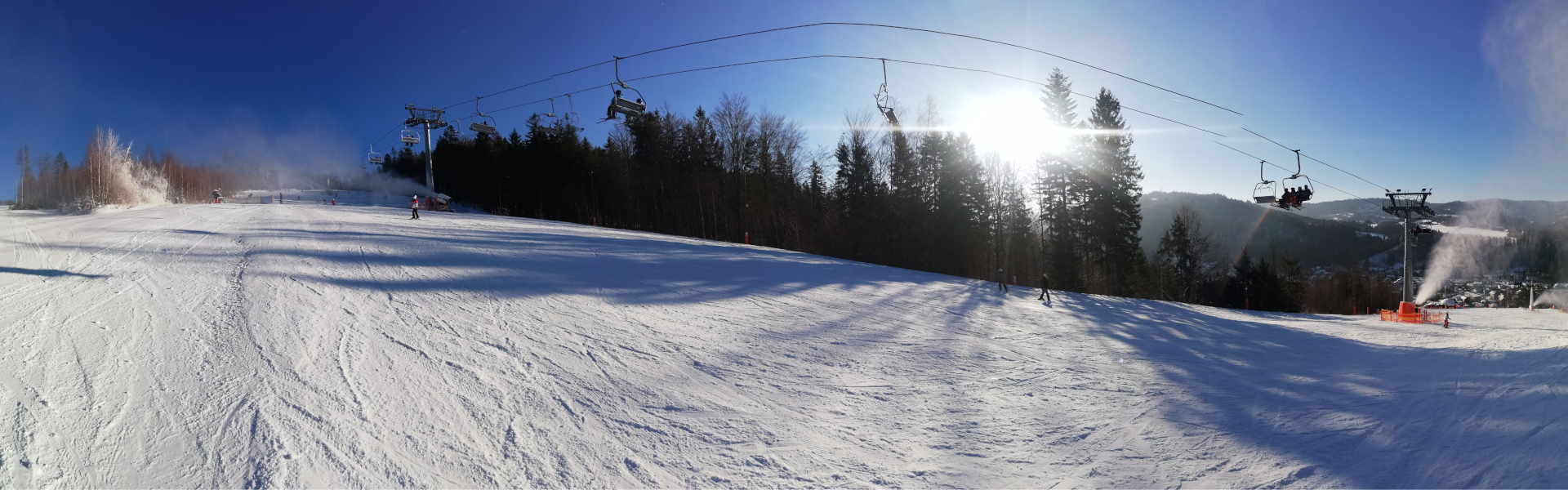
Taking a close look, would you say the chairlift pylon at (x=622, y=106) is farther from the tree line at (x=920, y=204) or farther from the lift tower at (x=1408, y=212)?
the lift tower at (x=1408, y=212)

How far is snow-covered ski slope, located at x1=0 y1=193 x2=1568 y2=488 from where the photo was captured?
394cm

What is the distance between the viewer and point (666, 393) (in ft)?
17.5

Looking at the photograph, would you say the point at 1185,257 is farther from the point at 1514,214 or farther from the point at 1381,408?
the point at 1381,408

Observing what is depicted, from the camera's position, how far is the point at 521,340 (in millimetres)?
6586

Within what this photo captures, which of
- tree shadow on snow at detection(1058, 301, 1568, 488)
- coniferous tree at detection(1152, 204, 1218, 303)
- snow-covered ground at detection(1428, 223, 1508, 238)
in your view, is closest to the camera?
tree shadow on snow at detection(1058, 301, 1568, 488)

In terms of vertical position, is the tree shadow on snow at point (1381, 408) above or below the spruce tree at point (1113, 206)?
below

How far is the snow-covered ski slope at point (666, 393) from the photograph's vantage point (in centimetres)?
394

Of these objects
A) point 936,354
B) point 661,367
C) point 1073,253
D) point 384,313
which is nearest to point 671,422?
point 661,367

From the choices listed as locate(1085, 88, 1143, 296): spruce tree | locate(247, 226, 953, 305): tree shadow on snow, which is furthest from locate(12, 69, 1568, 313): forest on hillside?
locate(247, 226, 953, 305): tree shadow on snow

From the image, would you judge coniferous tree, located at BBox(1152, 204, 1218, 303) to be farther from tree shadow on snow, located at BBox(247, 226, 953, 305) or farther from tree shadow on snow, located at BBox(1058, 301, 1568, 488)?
tree shadow on snow, located at BBox(1058, 301, 1568, 488)

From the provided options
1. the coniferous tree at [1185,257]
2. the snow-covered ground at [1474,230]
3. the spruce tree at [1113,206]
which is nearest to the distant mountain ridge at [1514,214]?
the snow-covered ground at [1474,230]

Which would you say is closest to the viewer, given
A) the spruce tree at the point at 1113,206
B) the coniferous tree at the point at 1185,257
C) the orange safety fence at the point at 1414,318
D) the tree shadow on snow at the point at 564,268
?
the tree shadow on snow at the point at 564,268

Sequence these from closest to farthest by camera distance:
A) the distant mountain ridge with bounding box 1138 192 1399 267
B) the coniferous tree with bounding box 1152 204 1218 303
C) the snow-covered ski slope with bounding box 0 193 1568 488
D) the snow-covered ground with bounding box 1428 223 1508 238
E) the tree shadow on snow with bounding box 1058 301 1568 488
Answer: the snow-covered ski slope with bounding box 0 193 1568 488, the tree shadow on snow with bounding box 1058 301 1568 488, the snow-covered ground with bounding box 1428 223 1508 238, the coniferous tree with bounding box 1152 204 1218 303, the distant mountain ridge with bounding box 1138 192 1399 267

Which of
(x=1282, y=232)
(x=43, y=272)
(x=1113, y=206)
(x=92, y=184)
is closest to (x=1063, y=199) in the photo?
(x=1113, y=206)
